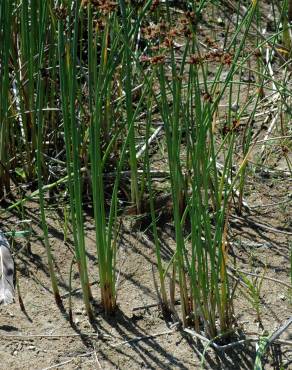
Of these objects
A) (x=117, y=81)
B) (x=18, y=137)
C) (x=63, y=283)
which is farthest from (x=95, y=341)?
(x=117, y=81)

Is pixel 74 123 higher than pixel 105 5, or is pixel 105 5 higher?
pixel 105 5

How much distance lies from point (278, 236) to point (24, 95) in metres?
1.14

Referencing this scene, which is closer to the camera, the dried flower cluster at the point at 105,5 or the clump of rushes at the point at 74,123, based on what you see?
the dried flower cluster at the point at 105,5

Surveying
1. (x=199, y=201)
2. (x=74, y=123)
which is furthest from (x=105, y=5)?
(x=199, y=201)

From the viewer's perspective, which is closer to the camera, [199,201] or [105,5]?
[105,5]

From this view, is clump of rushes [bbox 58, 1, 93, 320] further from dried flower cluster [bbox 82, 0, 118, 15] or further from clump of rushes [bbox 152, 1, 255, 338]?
clump of rushes [bbox 152, 1, 255, 338]

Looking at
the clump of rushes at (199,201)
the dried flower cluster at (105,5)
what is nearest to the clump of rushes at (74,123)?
the dried flower cluster at (105,5)

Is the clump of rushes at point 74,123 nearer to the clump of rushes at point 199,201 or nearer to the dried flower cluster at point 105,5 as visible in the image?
the dried flower cluster at point 105,5

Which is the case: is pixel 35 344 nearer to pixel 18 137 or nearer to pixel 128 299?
pixel 128 299

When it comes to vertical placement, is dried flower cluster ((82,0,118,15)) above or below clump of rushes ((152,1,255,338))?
above

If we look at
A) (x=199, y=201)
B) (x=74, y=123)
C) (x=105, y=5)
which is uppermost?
(x=105, y=5)

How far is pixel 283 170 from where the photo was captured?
352 centimetres

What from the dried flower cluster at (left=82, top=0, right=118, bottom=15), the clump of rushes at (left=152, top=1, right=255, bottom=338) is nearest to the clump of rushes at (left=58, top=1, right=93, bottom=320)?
the dried flower cluster at (left=82, top=0, right=118, bottom=15)

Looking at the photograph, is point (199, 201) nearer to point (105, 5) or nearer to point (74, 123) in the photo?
point (74, 123)
